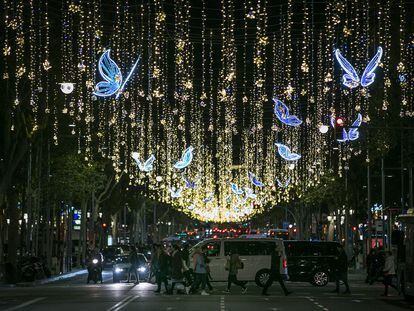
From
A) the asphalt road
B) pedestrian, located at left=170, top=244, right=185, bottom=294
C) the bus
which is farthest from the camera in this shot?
pedestrian, located at left=170, top=244, right=185, bottom=294

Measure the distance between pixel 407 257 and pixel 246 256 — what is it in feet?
35.5

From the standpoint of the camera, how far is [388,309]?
29219 mm

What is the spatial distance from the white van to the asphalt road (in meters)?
2.06

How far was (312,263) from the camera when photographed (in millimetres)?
45656

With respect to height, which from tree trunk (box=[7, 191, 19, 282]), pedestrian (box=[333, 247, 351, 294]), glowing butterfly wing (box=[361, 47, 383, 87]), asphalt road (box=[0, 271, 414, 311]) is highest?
glowing butterfly wing (box=[361, 47, 383, 87])

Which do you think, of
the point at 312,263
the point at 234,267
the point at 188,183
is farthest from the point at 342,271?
the point at 188,183

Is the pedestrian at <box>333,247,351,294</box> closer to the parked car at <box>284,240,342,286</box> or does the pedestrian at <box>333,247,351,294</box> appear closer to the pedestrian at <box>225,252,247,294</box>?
the pedestrian at <box>225,252,247,294</box>

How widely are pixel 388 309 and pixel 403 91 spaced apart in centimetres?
1516

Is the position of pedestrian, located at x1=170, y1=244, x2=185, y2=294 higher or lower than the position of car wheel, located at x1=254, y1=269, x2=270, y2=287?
higher

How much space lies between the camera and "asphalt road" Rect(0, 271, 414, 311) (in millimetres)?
29406

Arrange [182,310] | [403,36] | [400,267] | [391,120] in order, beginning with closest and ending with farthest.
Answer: [182,310] → [400,267] → [403,36] → [391,120]

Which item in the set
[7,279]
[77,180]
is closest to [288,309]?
[7,279]

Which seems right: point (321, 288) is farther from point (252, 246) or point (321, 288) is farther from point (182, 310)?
point (182, 310)

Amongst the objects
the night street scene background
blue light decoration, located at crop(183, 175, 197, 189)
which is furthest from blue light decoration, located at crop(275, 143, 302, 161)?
blue light decoration, located at crop(183, 175, 197, 189)
